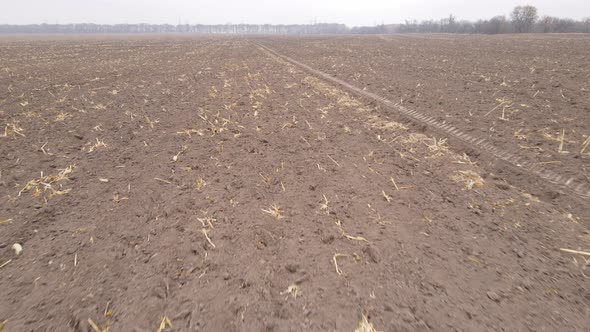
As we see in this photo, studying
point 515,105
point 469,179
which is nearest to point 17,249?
point 469,179

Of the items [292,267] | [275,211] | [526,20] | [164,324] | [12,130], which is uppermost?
[526,20]

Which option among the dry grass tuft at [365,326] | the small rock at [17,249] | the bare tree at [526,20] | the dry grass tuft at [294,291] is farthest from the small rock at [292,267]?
the bare tree at [526,20]

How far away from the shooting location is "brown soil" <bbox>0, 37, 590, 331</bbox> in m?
2.55

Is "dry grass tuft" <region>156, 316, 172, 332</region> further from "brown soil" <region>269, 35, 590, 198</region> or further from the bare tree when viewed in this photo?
the bare tree

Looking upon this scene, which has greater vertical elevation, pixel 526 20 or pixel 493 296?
pixel 526 20

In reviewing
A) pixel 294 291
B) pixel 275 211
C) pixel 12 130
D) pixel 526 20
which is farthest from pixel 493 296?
pixel 526 20

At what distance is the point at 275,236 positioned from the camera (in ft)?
11.6

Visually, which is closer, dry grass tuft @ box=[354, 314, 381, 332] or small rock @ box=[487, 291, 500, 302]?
dry grass tuft @ box=[354, 314, 381, 332]

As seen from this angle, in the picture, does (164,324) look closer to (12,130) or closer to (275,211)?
(275,211)

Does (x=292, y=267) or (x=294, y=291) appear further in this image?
(x=292, y=267)

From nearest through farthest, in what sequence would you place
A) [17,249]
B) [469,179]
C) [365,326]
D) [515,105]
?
[365,326], [17,249], [469,179], [515,105]

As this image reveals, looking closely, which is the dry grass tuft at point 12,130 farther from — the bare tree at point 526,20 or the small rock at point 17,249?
the bare tree at point 526,20

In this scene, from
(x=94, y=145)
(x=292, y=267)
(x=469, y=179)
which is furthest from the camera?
(x=94, y=145)

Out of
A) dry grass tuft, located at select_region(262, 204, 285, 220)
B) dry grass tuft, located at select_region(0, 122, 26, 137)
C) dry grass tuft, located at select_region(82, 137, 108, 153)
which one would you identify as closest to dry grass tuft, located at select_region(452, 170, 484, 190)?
dry grass tuft, located at select_region(262, 204, 285, 220)
